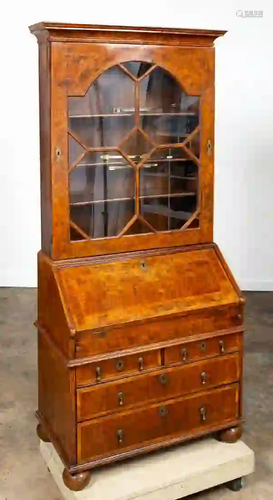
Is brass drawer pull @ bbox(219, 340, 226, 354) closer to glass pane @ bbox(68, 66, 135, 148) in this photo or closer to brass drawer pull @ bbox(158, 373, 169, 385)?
brass drawer pull @ bbox(158, 373, 169, 385)

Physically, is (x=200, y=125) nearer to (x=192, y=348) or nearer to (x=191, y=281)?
(x=191, y=281)

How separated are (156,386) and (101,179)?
2.40 feet

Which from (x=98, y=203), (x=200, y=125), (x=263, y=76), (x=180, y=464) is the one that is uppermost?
(x=263, y=76)

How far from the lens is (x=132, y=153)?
2.20 metres

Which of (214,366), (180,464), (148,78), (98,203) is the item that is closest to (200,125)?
(148,78)

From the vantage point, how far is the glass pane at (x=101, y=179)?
2129 millimetres

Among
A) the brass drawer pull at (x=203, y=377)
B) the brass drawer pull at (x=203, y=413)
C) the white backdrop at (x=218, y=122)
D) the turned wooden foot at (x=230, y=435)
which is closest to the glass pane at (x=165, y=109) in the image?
the brass drawer pull at (x=203, y=377)

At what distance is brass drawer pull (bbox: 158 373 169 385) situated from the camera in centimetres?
217

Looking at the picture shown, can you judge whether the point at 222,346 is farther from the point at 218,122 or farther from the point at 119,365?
the point at 218,122

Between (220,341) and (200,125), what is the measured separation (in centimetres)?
78

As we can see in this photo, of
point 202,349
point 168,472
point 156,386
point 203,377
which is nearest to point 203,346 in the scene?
point 202,349

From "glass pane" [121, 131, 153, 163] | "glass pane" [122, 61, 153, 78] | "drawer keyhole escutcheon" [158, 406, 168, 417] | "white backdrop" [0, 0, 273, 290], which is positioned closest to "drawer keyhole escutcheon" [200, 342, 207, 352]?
"drawer keyhole escutcheon" [158, 406, 168, 417]

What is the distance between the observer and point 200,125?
2281 mm

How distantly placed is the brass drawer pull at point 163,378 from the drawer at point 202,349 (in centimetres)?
4
